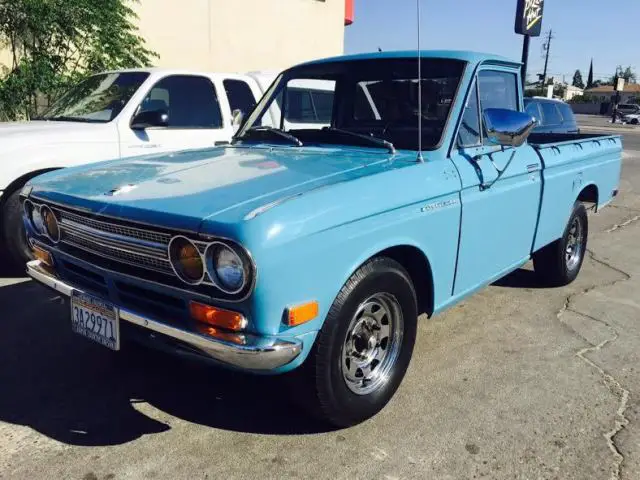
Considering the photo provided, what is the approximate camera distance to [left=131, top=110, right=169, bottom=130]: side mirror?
5902mm

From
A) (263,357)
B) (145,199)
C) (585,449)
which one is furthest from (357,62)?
(585,449)

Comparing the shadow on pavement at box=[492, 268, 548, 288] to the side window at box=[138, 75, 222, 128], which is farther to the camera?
the side window at box=[138, 75, 222, 128]

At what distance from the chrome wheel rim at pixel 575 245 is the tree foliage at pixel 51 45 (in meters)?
8.05

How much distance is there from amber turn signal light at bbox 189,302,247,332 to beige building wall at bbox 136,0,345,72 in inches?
452

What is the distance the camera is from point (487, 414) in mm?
3137

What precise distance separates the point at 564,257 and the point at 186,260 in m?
3.89

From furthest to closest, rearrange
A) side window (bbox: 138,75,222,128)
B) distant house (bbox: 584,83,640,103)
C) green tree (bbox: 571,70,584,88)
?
green tree (bbox: 571,70,584,88) → distant house (bbox: 584,83,640,103) → side window (bbox: 138,75,222,128)

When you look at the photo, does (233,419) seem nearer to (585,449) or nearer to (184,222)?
(184,222)

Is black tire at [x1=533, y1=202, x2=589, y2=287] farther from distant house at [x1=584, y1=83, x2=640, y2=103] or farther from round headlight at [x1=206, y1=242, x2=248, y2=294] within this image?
distant house at [x1=584, y1=83, x2=640, y2=103]

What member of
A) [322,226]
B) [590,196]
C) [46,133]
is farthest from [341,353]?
[46,133]

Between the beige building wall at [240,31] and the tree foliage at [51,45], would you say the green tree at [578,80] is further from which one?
the tree foliage at [51,45]

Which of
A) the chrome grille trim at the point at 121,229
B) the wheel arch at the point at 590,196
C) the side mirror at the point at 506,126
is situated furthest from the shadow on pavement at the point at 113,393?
the wheel arch at the point at 590,196

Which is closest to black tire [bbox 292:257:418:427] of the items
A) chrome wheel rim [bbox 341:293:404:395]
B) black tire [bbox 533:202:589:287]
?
chrome wheel rim [bbox 341:293:404:395]

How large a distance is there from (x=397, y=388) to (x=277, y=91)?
7.86 feet
